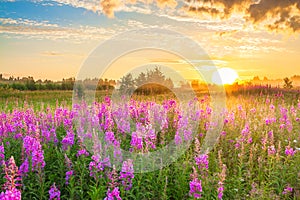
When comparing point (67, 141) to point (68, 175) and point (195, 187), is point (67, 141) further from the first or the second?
point (195, 187)

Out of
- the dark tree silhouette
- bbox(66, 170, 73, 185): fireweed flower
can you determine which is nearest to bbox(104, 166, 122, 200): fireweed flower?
bbox(66, 170, 73, 185): fireweed flower

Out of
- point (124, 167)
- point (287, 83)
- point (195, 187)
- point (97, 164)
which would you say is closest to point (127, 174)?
point (124, 167)

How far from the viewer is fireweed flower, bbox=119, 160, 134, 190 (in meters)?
3.97

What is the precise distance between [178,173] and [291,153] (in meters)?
1.93

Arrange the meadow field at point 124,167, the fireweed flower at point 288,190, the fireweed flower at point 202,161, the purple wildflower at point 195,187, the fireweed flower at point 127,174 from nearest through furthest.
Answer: the purple wildflower at point 195,187 → the fireweed flower at point 127,174 → the meadow field at point 124,167 → the fireweed flower at point 202,161 → the fireweed flower at point 288,190

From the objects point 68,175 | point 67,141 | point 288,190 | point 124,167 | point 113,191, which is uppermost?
point 67,141

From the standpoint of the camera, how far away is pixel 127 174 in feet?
13.4

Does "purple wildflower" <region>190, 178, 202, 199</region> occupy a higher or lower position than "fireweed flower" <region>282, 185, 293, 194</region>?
higher

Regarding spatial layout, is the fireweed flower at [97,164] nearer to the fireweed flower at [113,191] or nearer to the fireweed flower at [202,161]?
the fireweed flower at [113,191]

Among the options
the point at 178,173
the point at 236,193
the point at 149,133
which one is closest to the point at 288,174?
the point at 236,193

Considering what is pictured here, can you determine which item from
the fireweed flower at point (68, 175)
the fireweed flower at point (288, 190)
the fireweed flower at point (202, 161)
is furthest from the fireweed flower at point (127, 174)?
the fireweed flower at point (288, 190)

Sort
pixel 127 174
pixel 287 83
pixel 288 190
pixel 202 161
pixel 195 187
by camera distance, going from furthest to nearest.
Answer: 1. pixel 287 83
2. pixel 288 190
3. pixel 202 161
4. pixel 127 174
5. pixel 195 187

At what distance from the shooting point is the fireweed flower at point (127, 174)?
3.97m

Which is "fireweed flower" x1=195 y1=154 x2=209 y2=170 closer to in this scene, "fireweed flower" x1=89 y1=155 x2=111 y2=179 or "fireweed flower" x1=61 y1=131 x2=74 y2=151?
"fireweed flower" x1=89 y1=155 x2=111 y2=179
